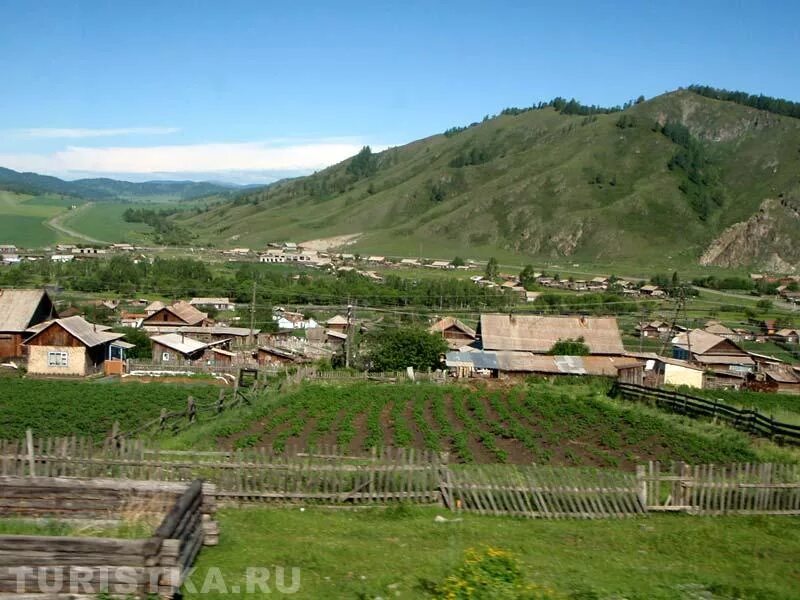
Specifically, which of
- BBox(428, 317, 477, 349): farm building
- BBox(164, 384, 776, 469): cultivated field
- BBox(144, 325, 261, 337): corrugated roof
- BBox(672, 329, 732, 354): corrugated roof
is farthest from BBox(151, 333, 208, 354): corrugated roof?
BBox(672, 329, 732, 354): corrugated roof

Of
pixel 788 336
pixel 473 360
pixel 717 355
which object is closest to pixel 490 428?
pixel 473 360

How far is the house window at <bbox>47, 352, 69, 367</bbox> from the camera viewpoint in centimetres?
4591

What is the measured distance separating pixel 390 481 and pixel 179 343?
4384 cm

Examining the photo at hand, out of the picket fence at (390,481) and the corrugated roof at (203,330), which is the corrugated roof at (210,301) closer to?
the corrugated roof at (203,330)

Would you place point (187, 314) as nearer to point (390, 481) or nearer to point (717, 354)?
point (717, 354)

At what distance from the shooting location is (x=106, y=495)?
9.91 m

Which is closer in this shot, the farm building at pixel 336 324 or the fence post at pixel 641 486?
the fence post at pixel 641 486

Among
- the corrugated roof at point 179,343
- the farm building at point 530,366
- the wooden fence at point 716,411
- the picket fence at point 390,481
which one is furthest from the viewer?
the corrugated roof at point 179,343

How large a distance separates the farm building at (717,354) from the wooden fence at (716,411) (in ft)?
87.6

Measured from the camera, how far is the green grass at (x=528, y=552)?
30.7ft

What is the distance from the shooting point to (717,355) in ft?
209

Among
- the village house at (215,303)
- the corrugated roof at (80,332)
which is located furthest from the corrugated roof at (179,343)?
the village house at (215,303)

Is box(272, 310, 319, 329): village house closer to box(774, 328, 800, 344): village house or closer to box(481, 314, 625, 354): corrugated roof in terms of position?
box(481, 314, 625, 354): corrugated roof

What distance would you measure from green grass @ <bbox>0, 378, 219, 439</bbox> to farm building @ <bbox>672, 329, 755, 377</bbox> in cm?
4389
